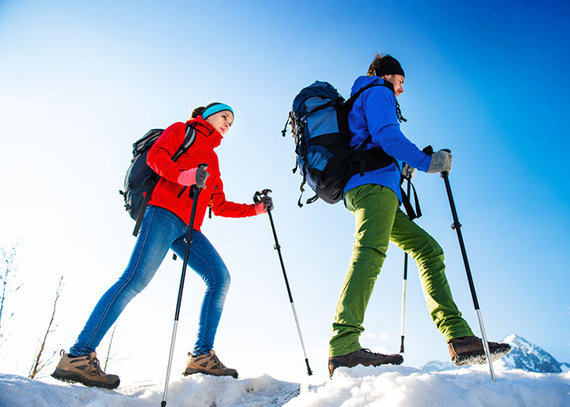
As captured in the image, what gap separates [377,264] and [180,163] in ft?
8.02

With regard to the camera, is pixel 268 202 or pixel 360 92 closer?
pixel 360 92

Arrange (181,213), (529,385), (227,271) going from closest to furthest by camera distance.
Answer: (529,385) → (181,213) → (227,271)

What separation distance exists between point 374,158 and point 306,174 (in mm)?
704

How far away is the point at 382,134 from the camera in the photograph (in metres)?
2.94

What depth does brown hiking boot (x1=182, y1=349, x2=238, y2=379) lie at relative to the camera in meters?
3.44

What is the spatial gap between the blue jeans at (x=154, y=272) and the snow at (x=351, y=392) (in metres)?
0.42

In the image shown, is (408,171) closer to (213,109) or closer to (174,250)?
(213,109)

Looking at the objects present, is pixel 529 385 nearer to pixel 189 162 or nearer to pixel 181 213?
pixel 181 213

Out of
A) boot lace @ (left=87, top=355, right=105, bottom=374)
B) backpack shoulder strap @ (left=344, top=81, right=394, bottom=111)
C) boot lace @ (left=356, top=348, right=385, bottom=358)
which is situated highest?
backpack shoulder strap @ (left=344, top=81, right=394, bottom=111)

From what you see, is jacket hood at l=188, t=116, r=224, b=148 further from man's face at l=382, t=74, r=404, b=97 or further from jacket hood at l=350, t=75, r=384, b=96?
man's face at l=382, t=74, r=404, b=97

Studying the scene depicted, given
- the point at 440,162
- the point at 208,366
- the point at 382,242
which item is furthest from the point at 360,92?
the point at 208,366

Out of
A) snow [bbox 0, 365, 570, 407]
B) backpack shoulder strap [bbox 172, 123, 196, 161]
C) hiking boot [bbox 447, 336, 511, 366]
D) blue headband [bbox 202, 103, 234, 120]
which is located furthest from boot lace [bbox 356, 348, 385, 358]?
blue headband [bbox 202, 103, 234, 120]

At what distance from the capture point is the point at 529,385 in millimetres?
1668

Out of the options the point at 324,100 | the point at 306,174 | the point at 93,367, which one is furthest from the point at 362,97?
the point at 93,367
